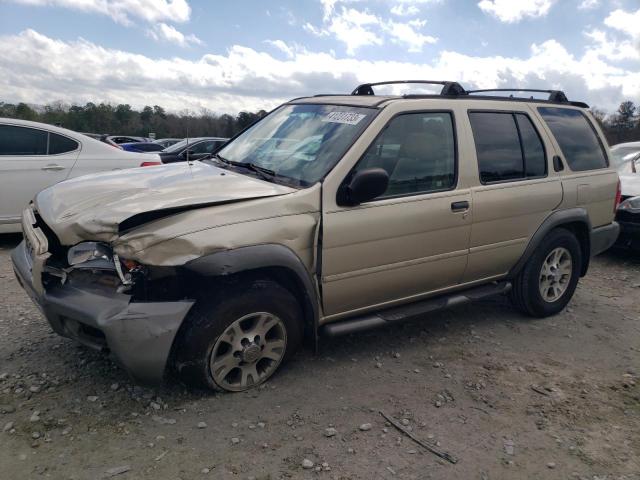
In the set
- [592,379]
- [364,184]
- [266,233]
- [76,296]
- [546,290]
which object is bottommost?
[592,379]

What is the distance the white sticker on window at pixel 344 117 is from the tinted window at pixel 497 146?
988mm

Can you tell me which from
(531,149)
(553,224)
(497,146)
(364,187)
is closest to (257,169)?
(364,187)

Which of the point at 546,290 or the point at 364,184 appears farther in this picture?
the point at 546,290

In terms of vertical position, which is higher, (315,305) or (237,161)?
(237,161)

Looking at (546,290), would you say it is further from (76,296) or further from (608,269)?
(76,296)

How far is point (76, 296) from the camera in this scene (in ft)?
9.58

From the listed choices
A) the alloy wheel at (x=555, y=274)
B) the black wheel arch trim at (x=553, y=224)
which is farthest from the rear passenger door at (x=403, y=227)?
the alloy wheel at (x=555, y=274)

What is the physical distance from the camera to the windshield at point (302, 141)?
3.48m

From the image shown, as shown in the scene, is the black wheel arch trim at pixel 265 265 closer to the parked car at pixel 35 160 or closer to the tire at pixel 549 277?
the tire at pixel 549 277

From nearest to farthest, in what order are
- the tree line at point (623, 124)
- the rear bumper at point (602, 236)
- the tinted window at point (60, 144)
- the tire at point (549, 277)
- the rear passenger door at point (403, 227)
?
the rear passenger door at point (403, 227) → the tire at point (549, 277) → the rear bumper at point (602, 236) → the tinted window at point (60, 144) → the tree line at point (623, 124)

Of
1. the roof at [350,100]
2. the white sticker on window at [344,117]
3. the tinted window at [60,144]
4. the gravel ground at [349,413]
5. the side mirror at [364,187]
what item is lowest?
the gravel ground at [349,413]

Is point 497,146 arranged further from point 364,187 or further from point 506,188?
point 364,187

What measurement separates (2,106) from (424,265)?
43.8m

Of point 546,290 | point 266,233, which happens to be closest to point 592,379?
point 546,290
